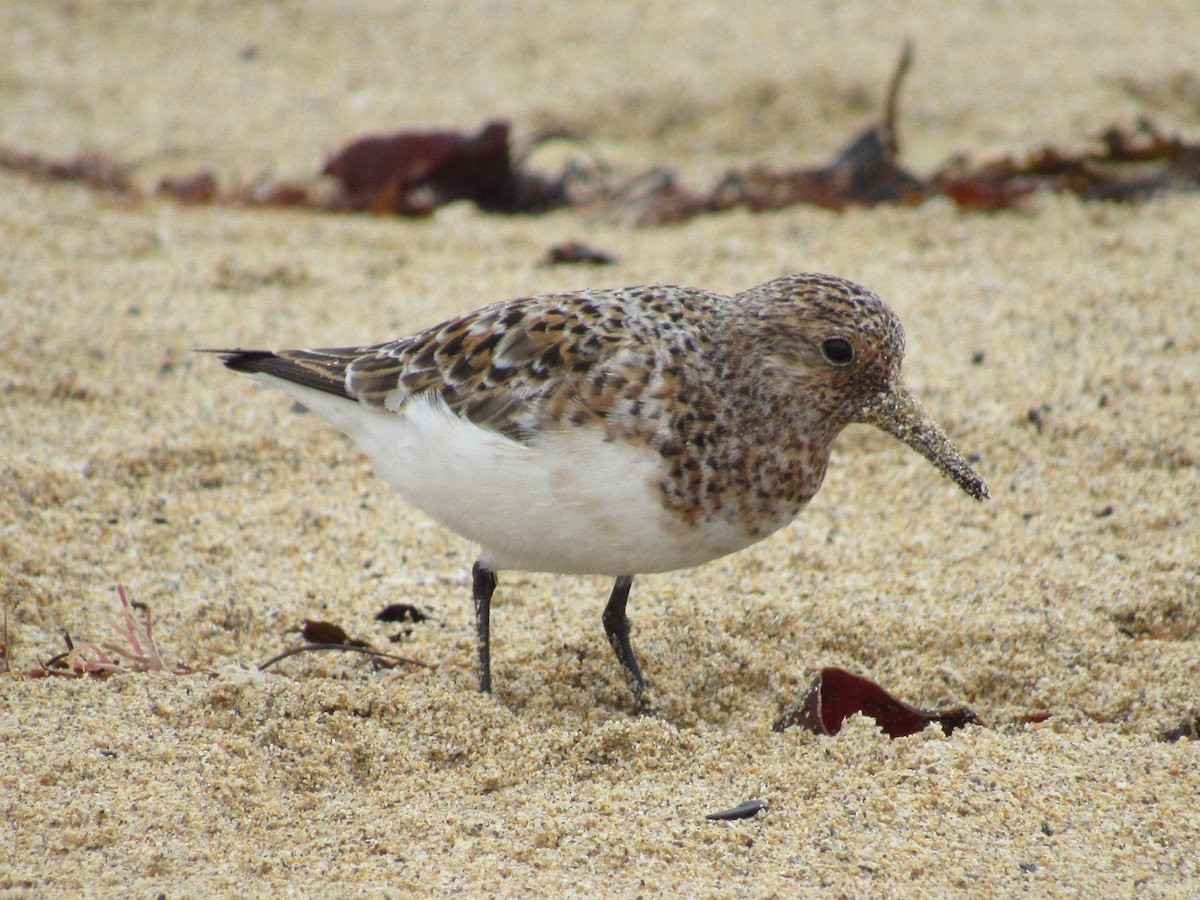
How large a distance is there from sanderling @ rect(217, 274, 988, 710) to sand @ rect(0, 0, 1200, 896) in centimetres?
51

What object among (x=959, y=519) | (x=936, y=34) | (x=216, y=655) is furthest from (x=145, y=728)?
(x=936, y=34)

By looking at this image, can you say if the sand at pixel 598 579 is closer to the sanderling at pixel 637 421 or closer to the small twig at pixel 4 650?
the small twig at pixel 4 650

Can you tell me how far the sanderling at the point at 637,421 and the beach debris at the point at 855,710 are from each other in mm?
437

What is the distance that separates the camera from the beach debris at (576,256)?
21.0 ft

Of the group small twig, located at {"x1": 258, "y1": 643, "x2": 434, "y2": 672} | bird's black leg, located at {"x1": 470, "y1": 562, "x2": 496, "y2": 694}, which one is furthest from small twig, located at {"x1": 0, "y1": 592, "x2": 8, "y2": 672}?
bird's black leg, located at {"x1": 470, "y1": 562, "x2": 496, "y2": 694}

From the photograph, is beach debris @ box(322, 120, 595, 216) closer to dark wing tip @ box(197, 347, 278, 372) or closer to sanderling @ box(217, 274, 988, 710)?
dark wing tip @ box(197, 347, 278, 372)

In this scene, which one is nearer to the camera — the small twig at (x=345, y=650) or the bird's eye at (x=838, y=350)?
the bird's eye at (x=838, y=350)

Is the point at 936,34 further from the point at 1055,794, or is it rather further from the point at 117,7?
the point at 1055,794

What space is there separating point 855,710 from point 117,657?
2022 mm

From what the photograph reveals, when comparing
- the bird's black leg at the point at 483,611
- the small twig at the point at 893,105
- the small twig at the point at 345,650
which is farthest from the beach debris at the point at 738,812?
the small twig at the point at 893,105

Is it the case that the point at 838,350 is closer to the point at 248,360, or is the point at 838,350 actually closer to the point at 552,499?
the point at 552,499

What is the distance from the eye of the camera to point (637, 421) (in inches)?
130

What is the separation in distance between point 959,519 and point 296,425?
254 cm

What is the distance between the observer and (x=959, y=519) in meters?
4.63
